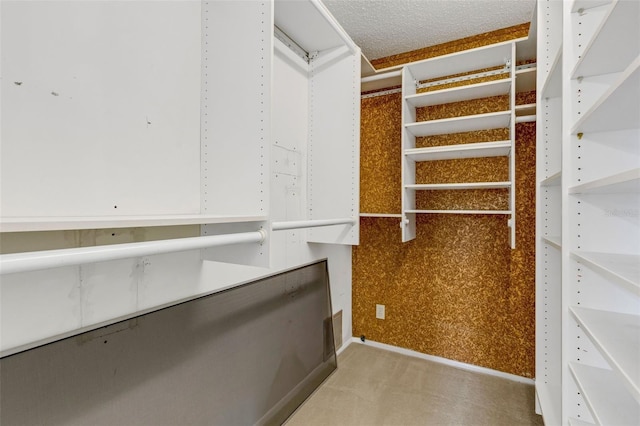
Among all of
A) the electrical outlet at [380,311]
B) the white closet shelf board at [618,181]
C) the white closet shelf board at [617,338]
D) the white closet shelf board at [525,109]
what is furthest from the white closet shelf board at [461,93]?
the electrical outlet at [380,311]

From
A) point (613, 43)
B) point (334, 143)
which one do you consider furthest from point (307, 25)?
point (613, 43)

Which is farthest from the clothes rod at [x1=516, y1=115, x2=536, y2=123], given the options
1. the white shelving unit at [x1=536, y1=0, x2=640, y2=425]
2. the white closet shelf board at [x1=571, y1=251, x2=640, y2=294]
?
the white closet shelf board at [x1=571, y1=251, x2=640, y2=294]

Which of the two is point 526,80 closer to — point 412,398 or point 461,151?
point 461,151

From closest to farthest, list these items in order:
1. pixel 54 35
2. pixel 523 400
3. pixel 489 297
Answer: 1. pixel 54 35
2. pixel 523 400
3. pixel 489 297

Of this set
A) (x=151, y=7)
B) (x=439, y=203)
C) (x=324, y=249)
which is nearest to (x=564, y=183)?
(x=439, y=203)

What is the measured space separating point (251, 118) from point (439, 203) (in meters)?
1.67

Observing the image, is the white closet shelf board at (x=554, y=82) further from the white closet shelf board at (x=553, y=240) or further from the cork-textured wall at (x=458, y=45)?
the cork-textured wall at (x=458, y=45)

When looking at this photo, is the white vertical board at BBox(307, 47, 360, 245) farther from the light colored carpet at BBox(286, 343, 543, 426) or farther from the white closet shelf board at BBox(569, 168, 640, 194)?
the white closet shelf board at BBox(569, 168, 640, 194)

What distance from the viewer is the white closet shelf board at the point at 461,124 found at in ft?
6.42

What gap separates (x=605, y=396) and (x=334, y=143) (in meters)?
1.69

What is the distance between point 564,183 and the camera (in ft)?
3.92

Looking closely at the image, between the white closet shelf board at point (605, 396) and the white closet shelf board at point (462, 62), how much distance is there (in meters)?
1.76

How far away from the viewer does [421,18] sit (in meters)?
2.05

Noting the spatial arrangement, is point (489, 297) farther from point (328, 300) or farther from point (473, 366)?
point (328, 300)
